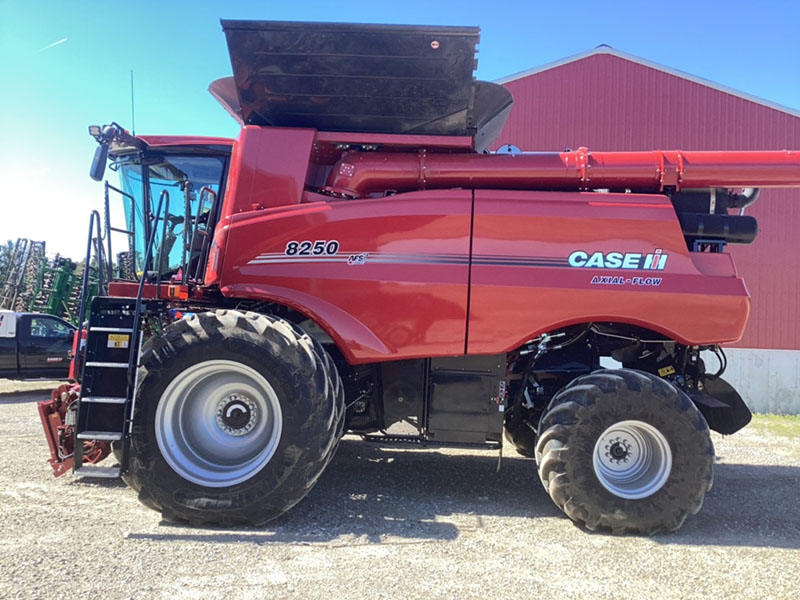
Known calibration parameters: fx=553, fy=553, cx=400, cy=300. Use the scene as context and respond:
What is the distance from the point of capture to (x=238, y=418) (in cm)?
418

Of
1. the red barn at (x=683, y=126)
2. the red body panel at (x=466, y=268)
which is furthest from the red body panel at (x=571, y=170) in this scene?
the red barn at (x=683, y=126)

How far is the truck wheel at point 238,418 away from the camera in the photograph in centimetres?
388

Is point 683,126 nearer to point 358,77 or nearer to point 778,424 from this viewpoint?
point 778,424

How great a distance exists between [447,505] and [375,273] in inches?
76.7

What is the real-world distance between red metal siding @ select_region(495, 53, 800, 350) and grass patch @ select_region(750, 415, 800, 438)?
1744 mm

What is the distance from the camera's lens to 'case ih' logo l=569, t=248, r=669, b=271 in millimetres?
4258

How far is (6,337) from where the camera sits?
10.8m

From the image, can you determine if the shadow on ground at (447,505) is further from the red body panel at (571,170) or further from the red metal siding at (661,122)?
the red metal siding at (661,122)

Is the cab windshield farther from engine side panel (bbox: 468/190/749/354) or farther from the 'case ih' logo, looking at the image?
the 'case ih' logo

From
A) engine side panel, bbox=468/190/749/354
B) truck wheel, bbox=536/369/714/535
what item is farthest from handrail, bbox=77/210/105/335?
truck wheel, bbox=536/369/714/535

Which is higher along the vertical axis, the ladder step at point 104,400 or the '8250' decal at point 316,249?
the '8250' decal at point 316,249

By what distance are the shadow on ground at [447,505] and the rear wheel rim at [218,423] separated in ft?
1.48

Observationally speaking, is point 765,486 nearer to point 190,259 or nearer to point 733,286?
point 733,286

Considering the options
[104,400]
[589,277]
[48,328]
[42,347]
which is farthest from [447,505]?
[48,328]
